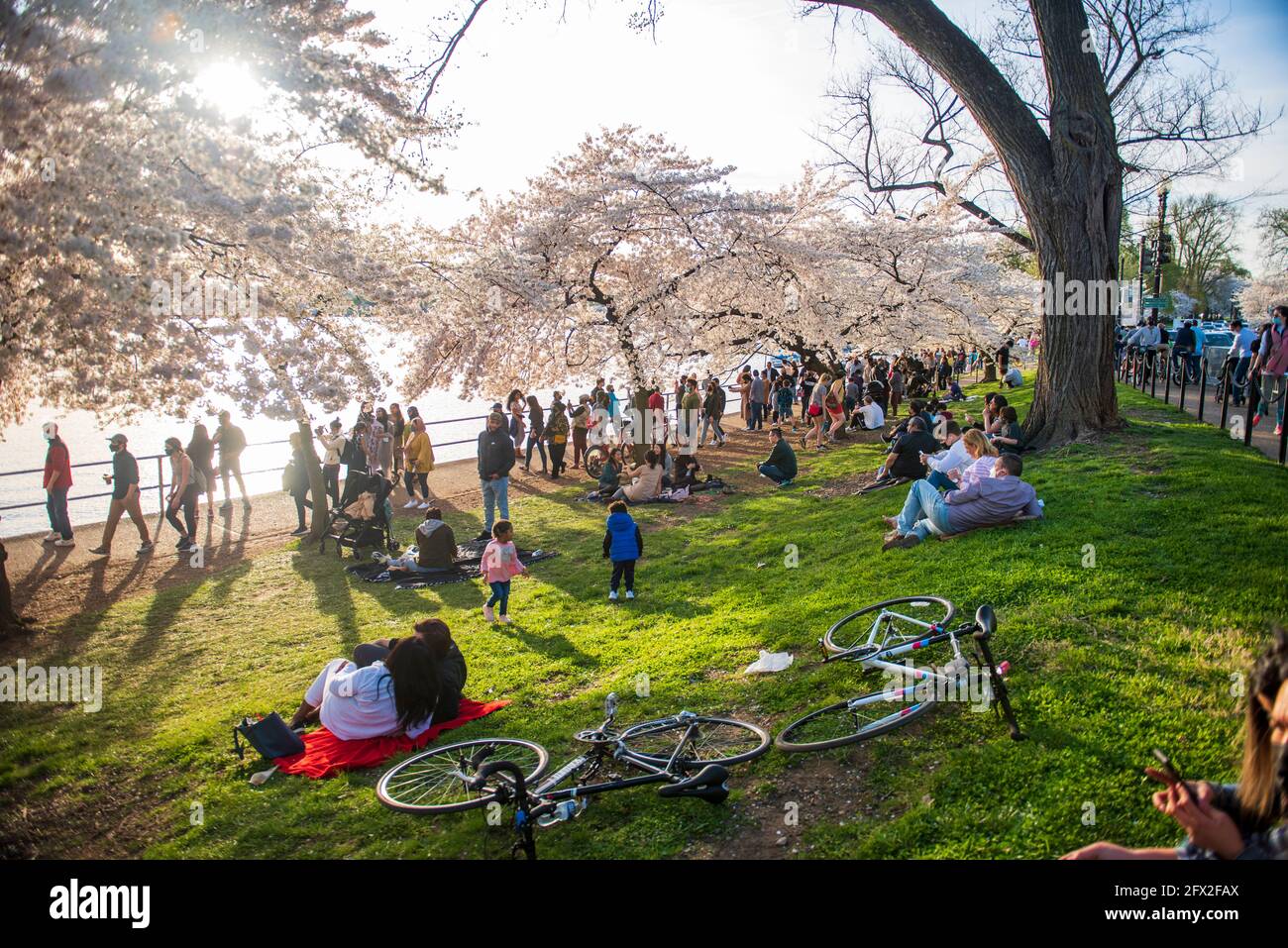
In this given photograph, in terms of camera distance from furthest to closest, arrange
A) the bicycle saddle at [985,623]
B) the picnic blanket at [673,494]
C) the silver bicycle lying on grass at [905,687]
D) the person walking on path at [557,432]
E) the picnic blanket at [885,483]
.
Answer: the person walking on path at [557,432] → the picnic blanket at [673,494] → the picnic blanket at [885,483] → the silver bicycle lying on grass at [905,687] → the bicycle saddle at [985,623]

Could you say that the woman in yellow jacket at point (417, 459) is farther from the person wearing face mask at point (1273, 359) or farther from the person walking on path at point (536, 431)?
the person wearing face mask at point (1273, 359)

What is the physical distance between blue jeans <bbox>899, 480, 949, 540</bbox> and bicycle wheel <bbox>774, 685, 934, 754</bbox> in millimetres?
3970

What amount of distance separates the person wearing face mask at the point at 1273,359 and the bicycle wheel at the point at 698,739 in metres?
11.3

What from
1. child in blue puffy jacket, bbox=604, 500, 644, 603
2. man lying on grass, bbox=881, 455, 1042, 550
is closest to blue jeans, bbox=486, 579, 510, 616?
child in blue puffy jacket, bbox=604, 500, 644, 603

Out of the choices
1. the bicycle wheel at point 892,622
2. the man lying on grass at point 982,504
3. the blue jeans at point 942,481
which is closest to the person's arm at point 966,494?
the man lying on grass at point 982,504

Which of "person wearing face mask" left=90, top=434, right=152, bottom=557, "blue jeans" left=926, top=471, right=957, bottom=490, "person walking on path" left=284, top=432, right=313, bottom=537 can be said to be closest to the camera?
"blue jeans" left=926, top=471, right=957, bottom=490

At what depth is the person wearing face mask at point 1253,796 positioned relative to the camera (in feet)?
8.41

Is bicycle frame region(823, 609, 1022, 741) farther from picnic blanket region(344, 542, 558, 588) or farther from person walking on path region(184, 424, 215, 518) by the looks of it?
person walking on path region(184, 424, 215, 518)

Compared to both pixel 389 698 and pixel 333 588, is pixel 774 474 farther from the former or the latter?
pixel 389 698

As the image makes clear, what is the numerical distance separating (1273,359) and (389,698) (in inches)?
543

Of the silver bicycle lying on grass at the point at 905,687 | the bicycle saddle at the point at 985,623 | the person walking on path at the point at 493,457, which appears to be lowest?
the silver bicycle lying on grass at the point at 905,687

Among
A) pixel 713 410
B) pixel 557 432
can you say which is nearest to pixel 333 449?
pixel 557 432

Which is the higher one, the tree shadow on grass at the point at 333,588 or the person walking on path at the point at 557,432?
the person walking on path at the point at 557,432

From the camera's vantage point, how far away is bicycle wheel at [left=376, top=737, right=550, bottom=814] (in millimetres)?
5055
